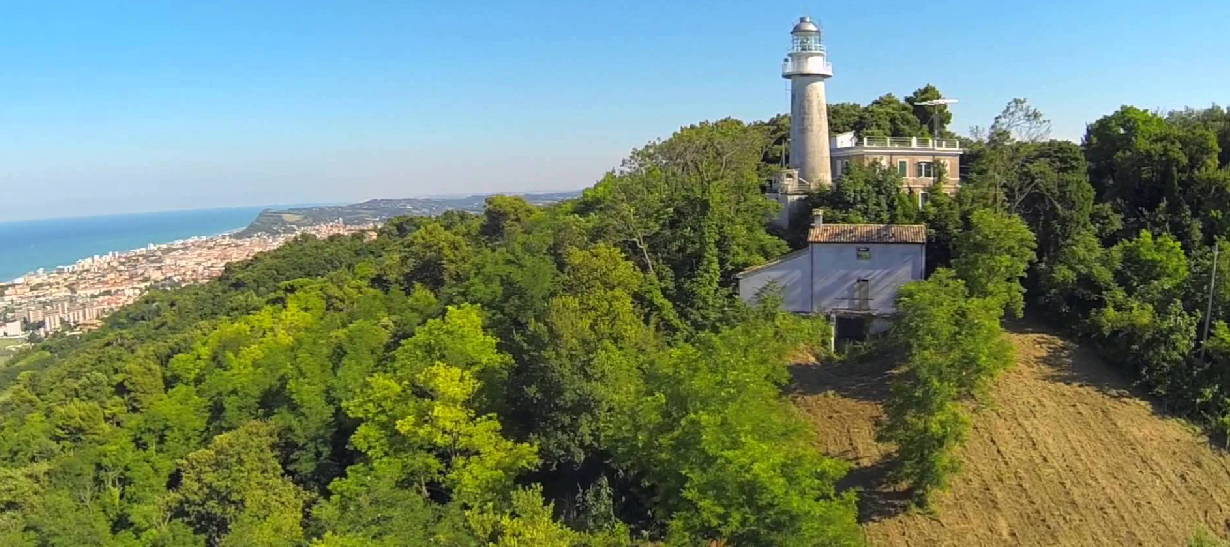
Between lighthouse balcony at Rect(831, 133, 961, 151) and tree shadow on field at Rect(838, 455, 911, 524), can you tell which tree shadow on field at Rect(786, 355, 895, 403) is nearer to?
tree shadow on field at Rect(838, 455, 911, 524)

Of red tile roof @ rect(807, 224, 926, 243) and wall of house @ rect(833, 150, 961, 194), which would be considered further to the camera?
wall of house @ rect(833, 150, 961, 194)

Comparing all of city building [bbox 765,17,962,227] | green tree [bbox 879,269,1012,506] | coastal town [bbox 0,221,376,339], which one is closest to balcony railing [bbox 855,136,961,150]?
city building [bbox 765,17,962,227]

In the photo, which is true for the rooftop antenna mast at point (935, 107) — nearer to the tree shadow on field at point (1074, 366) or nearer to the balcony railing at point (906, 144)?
the balcony railing at point (906, 144)

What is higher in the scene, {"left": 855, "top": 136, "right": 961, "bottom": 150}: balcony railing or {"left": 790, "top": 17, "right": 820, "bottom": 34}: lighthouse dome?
{"left": 790, "top": 17, "right": 820, "bottom": 34}: lighthouse dome

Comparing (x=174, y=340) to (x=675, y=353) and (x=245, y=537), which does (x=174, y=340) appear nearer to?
(x=245, y=537)

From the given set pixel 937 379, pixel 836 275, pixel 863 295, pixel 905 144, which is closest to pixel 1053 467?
pixel 937 379

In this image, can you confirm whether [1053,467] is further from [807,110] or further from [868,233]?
[807,110]

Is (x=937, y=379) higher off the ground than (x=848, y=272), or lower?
lower
